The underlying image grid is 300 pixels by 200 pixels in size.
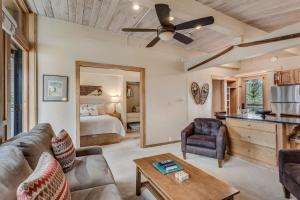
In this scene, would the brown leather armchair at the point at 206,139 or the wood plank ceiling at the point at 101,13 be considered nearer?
the wood plank ceiling at the point at 101,13

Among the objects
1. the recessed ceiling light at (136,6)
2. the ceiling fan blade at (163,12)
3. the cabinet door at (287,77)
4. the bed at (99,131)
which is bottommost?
the bed at (99,131)

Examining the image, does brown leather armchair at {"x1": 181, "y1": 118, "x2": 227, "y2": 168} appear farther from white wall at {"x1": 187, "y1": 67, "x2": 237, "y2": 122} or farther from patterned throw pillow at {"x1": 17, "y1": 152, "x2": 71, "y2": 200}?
patterned throw pillow at {"x1": 17, "y1": 152, "x2": 71, "y2": 200}

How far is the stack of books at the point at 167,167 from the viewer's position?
1883mm

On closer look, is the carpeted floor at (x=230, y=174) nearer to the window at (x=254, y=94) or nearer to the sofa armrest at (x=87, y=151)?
the sofa armrest at (x=87, y=151)

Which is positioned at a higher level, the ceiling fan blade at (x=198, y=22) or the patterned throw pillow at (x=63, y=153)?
the ceiling fan blade at (x=198, y=22)

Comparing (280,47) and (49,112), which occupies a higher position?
(280,47)

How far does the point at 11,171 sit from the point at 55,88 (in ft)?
9.09

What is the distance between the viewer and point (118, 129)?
4.83 m

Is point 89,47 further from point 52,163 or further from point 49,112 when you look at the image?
point 52,163

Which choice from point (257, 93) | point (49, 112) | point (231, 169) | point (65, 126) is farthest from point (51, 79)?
point (257, 93)

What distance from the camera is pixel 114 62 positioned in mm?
4074

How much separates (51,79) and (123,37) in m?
1.97

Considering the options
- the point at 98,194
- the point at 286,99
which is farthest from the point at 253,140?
the point at 98,194

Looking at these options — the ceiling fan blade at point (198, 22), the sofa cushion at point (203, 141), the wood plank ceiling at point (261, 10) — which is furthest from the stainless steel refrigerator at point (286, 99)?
the ceiling fan blade at point (198, 22)
